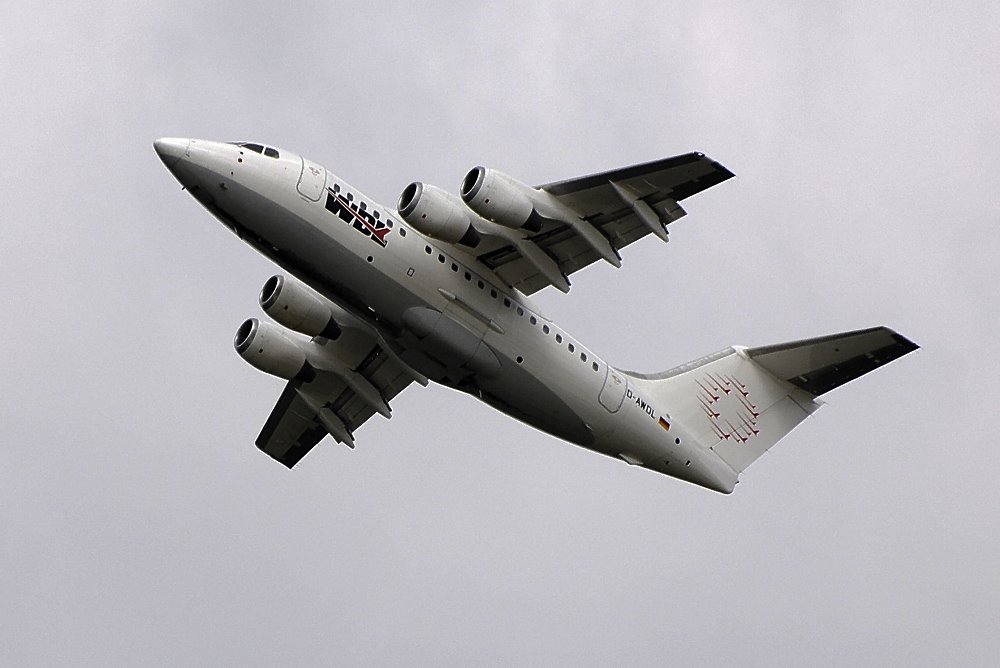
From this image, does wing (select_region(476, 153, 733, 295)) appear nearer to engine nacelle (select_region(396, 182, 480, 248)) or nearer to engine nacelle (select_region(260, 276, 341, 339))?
engine nacelle (select_region(396, 182, 480, 248))

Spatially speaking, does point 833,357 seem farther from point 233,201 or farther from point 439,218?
point 233,201

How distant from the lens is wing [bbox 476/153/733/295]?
24.0 meters

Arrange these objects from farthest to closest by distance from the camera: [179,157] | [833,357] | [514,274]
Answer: [833,357], [514,274], [179,157]

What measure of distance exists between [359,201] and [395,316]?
6.25 ft

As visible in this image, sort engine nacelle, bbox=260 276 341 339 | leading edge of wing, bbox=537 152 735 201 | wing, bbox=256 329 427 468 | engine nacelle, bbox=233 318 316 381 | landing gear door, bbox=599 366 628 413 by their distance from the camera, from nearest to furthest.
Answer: leading edge of wing, bbox=537 152 735 201 → engine nacelle, bbox=260 276 341 339 → landing gear door, bbox=599 366 628 413 → engine nacelle, bbox=233 318 316 381 → wing, bbox=256 329 427 468

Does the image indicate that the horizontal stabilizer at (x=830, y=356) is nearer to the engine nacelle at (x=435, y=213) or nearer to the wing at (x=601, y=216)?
the wing at (x=601, y=216)

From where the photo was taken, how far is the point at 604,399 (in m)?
26.8

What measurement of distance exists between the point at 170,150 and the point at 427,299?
15.2 ft

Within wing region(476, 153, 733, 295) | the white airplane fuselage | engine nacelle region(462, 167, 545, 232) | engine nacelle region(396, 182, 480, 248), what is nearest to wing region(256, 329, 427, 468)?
the white airplane fuselage

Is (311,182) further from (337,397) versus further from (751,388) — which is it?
(751,388)

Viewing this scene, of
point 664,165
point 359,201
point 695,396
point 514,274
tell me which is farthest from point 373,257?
point 695,396

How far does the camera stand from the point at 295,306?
2650cm

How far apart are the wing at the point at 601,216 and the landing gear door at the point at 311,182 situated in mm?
2822

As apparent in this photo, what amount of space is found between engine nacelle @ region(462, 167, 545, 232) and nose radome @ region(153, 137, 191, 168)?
4.33m
